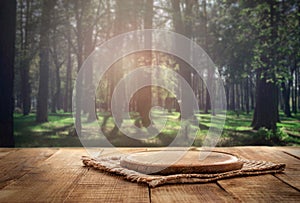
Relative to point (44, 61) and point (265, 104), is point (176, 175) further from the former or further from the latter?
point (44, 61)

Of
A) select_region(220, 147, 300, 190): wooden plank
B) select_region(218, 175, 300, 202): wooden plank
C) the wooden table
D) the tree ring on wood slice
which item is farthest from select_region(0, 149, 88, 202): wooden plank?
select_region(220, 147, 300, 190): wooden plank

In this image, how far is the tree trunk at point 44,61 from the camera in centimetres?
538

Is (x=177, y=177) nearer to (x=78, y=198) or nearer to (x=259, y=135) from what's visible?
(x=78, y=198)

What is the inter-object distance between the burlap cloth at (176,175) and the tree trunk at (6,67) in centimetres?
267

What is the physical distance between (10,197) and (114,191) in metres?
0.19

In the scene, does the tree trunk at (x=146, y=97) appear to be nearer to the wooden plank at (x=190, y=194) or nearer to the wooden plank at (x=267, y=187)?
the wooden plank at (x=267, y=187)

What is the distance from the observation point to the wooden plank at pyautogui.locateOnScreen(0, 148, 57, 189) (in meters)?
0.75

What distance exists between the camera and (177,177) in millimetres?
675

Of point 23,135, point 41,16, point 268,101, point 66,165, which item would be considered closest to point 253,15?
point 268,101

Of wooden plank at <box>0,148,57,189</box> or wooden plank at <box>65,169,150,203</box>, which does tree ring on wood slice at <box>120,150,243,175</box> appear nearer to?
wooden plank at <box>65,169,150,203</box>

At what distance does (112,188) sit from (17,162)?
1.49ft

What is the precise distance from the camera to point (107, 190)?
0.62 m

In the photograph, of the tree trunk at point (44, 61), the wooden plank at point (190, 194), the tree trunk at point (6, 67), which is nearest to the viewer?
the wooden plank at point (190, 194)

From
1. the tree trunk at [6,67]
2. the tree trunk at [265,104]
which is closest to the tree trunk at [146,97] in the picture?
the tree trunk at [265,104]
